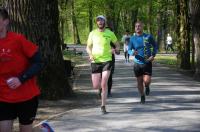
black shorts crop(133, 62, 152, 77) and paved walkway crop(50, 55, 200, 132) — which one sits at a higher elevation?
black shorts crop(133, 62, 152, 77)

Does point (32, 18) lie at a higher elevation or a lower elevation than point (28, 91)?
higher

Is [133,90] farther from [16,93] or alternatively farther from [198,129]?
[16,93]

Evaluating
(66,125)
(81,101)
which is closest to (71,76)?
(81,101)


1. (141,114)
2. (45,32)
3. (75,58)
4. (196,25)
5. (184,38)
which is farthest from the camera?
(75,58)

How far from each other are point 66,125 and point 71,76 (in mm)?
10254

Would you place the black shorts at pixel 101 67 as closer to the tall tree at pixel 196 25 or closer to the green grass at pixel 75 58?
the tall tree at pixel 196 25

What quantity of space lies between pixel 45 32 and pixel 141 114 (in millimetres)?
3507

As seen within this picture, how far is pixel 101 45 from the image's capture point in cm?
1094

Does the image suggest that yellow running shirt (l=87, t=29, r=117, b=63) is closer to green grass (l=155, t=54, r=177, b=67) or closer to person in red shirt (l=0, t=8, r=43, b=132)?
person in red shirt (l=0, t=8, r=43, b=132)

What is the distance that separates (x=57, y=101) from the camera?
12.5 meters

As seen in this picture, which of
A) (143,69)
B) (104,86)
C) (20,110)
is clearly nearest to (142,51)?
(143,69)

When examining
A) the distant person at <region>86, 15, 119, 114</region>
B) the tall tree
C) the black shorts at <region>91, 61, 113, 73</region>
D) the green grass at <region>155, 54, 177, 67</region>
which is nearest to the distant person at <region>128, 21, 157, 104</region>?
the distant person at <region>86, 15, 119, 114</region>

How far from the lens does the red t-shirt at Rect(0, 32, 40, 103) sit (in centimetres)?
537

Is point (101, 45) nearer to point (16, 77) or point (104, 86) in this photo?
point (104, 86)
